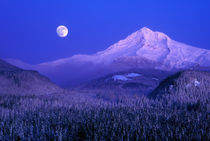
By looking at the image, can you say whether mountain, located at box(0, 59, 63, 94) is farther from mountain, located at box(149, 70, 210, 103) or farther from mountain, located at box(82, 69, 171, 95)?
mountain, located at box(149, 70, 210, 103)

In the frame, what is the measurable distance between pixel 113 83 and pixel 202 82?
1857 cm

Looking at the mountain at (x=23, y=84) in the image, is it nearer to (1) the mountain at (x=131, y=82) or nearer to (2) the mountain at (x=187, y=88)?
(1) the mountain at (x=131, y=82)

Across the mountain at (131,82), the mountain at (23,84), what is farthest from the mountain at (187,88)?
the mountain at (23,84)

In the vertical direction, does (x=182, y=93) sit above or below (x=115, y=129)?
above

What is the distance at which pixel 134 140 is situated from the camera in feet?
19.4

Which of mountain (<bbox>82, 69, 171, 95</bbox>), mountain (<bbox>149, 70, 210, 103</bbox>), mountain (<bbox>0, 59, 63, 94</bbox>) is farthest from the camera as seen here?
mountain (<bbox>82, 69, 171, 95</bbox>)

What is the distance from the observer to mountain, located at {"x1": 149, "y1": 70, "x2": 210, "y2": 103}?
15273 millimetres

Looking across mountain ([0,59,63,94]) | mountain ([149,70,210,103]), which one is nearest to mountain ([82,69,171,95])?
mountain ([0,59,63,94])

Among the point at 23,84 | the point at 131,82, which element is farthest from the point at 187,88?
the point at 23,84

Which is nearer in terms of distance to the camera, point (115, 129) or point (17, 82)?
point (115, 129)

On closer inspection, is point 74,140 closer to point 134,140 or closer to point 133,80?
point 134,140

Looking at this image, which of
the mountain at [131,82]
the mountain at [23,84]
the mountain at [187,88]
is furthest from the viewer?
the mountain at [131,82]

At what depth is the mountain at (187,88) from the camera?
15.3 meters

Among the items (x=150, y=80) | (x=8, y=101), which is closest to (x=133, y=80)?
(x=150, y=80)
